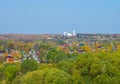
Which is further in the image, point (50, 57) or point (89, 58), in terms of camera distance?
point (50, 57)

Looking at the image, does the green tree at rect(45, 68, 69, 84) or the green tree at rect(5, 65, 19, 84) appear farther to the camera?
the green tree at rect(5, 65, 19, 84)

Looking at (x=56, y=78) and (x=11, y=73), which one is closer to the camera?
(x=56, y=78)

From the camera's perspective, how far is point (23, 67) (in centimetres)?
2516

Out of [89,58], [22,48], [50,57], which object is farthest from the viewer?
[22,48]

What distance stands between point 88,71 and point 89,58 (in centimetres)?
68

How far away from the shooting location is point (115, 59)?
1609 cm

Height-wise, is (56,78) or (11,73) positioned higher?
(56,78)

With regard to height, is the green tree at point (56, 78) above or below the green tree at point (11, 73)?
above

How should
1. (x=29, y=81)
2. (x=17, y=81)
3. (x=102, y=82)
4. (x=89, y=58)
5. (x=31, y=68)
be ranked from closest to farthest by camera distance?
(x=102, y=82) < (x=89, y=58) < (x=29, y=81) < (x=17, y=81) < (x=31, y=68)

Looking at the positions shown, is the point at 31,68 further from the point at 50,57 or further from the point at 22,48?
the point at 22,48

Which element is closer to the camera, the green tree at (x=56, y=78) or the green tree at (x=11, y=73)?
the green tree at (x=56, y=78)

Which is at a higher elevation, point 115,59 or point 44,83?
point 115,59

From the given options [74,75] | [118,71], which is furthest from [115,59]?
[74,75]

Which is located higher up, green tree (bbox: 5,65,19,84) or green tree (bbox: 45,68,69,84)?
green tree (bbox: 45,68,69,84)
